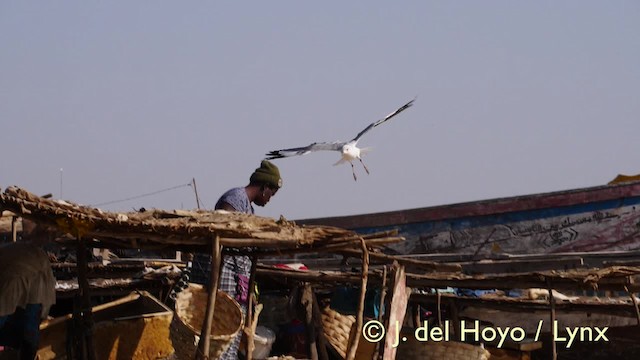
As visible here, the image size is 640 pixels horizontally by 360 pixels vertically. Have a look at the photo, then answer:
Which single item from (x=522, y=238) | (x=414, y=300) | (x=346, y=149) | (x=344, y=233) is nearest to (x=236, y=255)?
(x=344, y=233)

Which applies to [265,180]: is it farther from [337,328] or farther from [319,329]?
[337,328]

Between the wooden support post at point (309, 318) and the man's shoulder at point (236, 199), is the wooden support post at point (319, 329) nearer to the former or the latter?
the wooden support post at point (309, 318)

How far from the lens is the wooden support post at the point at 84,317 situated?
6961mm

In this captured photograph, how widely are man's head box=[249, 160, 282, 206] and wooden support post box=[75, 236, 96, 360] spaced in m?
1.63

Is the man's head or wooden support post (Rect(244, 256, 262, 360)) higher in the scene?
the man's head

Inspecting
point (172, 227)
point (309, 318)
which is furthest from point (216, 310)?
point (309, 318)

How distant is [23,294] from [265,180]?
7.63ft

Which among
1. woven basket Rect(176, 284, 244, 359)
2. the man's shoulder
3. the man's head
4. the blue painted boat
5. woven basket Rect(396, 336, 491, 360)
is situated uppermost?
the blue painted boat

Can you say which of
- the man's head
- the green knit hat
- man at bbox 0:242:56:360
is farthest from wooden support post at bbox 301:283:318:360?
man at bbox 0:242:56:360

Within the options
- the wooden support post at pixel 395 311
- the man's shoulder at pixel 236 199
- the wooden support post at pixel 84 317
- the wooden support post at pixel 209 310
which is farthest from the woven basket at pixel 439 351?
the wooden support post at pixel 84 317

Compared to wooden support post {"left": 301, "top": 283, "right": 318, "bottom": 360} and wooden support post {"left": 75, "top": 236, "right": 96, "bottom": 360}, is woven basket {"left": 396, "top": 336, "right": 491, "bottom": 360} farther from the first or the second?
wooden support post {"left": 75, "top": 236, "right": 96, "bottom": 360}

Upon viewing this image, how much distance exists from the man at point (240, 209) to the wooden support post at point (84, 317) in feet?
3.26

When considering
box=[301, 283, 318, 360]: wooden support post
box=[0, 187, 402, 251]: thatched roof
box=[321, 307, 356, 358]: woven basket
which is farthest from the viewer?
box=[321, 307, 356, 358]: woven basket

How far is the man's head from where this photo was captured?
791 centimetres
